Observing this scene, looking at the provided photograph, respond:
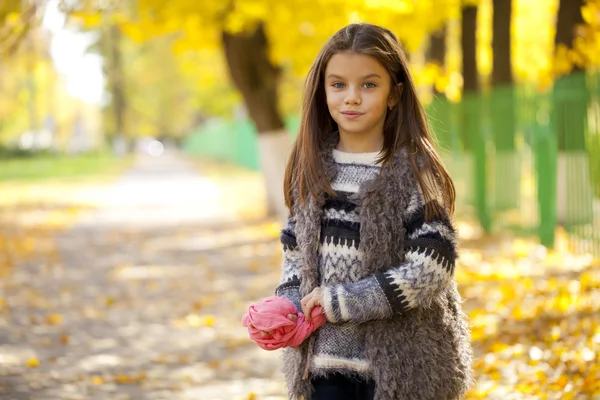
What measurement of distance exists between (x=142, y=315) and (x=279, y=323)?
19.7 ft

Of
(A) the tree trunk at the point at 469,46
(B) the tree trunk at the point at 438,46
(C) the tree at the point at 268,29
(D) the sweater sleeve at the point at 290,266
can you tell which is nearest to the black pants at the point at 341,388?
(D) the sweater sleeve at the point at 290,266

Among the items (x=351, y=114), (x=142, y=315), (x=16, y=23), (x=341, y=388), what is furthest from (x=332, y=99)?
(x=16, y=23)

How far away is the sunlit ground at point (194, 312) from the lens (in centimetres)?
593

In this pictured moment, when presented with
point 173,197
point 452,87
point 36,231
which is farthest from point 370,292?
point 173,197

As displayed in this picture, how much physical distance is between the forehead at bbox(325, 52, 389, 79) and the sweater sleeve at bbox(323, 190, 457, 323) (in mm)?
401

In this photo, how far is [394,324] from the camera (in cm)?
279

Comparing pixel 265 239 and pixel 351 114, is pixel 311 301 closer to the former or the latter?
pixel 351 114

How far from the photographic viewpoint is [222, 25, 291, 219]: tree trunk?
49.8 ft

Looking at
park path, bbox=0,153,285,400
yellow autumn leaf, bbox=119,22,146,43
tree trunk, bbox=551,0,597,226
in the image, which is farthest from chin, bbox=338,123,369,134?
yellow autumn leaf, bbox=119,22,146,43

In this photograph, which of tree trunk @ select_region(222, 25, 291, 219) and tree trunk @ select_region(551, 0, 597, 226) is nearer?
tree trunk @ select_region(551, 0, 597, 226)

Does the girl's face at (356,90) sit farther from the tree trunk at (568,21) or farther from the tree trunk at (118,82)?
the tree trunk at (118,82)

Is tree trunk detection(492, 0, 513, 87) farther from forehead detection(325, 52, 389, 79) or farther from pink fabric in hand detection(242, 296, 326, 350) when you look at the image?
pink fabric in hand detection(242, 296, 326, 350)

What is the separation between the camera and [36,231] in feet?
53.4

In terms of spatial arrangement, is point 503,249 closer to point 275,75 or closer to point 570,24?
point 570,24
